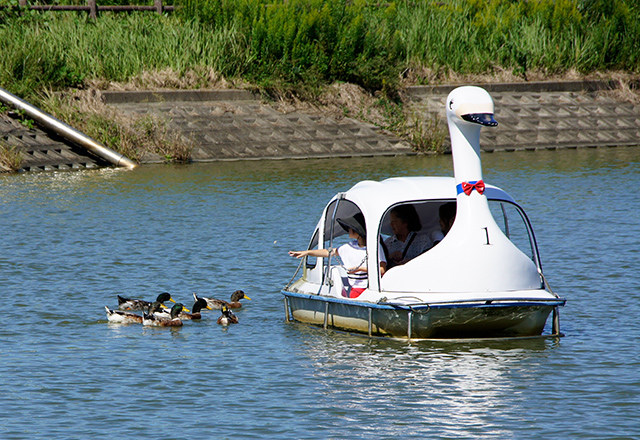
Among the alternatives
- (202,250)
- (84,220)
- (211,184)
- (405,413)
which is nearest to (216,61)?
(211,184)

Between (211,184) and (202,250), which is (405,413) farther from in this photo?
(211,184)

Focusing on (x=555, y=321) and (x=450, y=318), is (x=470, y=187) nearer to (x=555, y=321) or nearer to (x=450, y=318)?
(x=450, y=318)

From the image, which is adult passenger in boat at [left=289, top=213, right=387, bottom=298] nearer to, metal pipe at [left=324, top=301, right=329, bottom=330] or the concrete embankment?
metal pipe at [left=324, top=301, right=329, bottom=330]

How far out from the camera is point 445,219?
1270 cm

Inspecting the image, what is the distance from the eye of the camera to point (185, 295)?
1512 cm

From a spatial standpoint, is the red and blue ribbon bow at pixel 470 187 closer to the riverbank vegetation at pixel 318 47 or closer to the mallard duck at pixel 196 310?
the mallard duck at pixel 196 310

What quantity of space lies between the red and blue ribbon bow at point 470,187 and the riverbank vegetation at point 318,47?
852 inches

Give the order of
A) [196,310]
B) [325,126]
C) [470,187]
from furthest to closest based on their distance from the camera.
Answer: [325,126] → [196,310] → [470,187]

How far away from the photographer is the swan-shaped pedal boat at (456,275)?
11.3m

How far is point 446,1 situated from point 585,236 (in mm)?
27511

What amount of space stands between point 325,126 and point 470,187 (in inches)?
965

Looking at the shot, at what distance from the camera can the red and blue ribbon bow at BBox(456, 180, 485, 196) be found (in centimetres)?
1164

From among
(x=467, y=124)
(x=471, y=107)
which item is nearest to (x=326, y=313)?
(x=467, y=124)

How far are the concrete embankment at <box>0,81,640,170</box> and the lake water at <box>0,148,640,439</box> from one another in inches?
357
